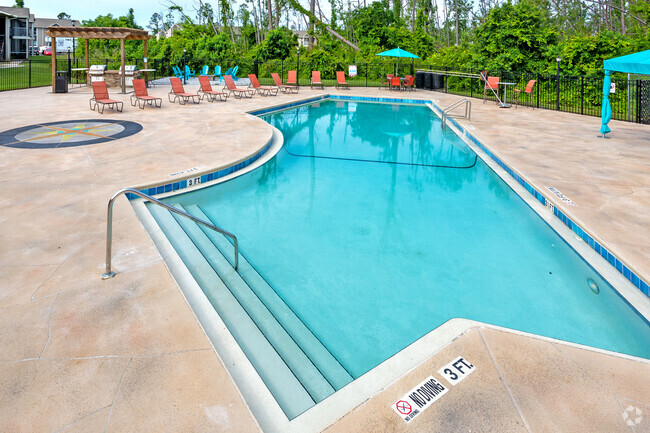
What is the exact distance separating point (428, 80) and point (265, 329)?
64.4 ft

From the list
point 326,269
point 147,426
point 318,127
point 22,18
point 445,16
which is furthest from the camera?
point 445,16

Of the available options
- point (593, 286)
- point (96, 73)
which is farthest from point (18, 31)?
point (593, 286)

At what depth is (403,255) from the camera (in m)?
4.51

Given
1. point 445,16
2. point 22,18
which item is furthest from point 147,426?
point 445,16

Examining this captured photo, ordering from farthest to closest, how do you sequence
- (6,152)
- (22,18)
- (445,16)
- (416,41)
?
(445,16) < (22,18) < (416,41) < (6,152)

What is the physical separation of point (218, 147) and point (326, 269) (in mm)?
4503

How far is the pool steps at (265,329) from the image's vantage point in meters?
2.64

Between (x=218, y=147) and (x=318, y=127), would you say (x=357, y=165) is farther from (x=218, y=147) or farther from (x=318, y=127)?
(x=318, y=127)

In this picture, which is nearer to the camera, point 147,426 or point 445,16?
point 147,426

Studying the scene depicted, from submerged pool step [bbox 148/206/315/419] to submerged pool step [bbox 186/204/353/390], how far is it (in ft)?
0.77

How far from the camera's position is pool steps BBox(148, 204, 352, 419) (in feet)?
8.66

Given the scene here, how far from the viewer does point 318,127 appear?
1177cm

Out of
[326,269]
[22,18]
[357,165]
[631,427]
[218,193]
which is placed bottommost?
[631,427]

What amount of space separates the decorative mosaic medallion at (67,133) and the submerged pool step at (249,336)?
15.8 ft
